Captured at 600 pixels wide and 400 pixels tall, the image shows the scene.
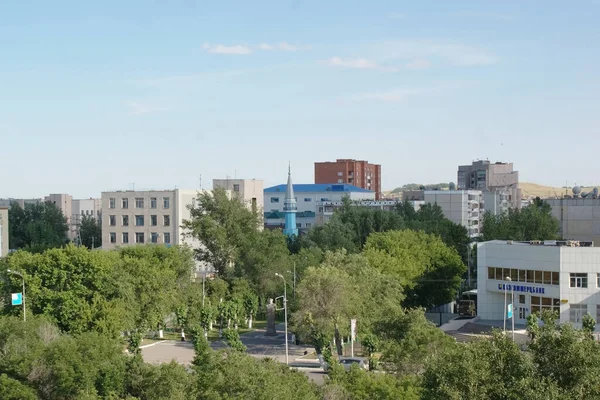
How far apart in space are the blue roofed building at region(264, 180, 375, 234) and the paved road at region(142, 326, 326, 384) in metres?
89.1

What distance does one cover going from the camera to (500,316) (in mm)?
61188

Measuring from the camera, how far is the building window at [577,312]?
5561 centimetres

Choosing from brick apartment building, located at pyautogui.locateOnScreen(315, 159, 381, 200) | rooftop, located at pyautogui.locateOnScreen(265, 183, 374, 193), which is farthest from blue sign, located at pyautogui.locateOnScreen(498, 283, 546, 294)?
brick apartment building, located at pyautogui.locateOnScreen(315, 159, 381, 200)

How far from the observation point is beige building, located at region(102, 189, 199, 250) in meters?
83.8

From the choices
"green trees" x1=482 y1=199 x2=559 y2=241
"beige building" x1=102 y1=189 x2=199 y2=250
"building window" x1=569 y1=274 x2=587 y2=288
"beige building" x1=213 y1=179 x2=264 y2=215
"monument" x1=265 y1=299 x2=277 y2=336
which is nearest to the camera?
"building window" x1=569 y1=274 x2=587 y2=288

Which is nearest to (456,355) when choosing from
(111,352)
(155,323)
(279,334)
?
(111,352)

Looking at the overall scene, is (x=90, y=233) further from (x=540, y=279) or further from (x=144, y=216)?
(x=540, y=279)

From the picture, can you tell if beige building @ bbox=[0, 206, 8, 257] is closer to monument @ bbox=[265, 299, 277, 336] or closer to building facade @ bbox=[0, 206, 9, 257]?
building facade @ bbox=[0, 206, 9, 257]

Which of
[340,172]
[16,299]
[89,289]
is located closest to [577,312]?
[89,289]

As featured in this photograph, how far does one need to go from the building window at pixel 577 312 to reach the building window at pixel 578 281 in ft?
4.53

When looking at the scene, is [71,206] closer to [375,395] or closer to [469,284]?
[469,284]

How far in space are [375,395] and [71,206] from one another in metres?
138

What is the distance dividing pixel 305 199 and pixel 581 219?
76218mm

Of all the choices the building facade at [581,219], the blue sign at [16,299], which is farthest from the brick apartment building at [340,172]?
the blue sign at [16,299]
